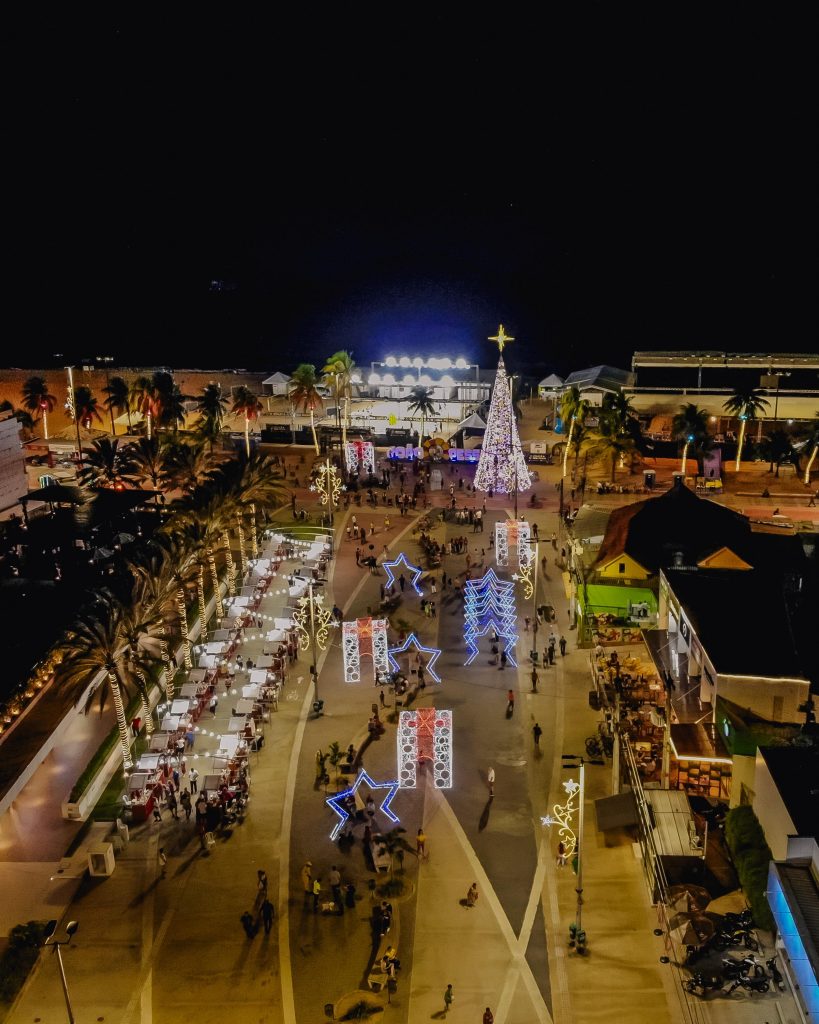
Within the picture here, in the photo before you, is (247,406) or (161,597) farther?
(247,406)

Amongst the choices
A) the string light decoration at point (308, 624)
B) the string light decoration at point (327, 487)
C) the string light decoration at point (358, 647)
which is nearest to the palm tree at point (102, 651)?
the string light decoration at point (358, 647)

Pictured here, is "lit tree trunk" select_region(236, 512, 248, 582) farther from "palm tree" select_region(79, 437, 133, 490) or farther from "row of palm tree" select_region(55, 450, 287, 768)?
"palm tree" select_region(79, 437, 133, 490)

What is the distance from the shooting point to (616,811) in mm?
26375

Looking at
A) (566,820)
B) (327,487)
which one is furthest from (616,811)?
(327,487)

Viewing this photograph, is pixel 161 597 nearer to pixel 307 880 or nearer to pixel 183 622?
Result: pixel 183 622

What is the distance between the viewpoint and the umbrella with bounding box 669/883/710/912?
73.8ft

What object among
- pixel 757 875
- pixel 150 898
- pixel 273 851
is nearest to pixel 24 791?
pixel 150 898

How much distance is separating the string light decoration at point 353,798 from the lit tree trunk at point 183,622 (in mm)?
11428

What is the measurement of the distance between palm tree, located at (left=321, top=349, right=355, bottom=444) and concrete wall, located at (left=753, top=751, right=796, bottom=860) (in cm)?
5283

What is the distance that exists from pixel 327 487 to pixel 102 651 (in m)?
29.7

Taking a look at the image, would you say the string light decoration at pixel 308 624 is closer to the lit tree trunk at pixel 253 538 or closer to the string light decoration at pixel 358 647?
the string light decoration at pixel 358 647

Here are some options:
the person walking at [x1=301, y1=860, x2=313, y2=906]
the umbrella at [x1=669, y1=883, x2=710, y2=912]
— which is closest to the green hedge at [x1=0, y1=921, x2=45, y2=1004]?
the person walking at [x1=301, y1=860, x2=313, y2=906]

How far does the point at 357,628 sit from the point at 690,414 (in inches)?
1423

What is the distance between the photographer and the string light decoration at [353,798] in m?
27.6
